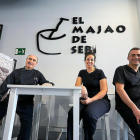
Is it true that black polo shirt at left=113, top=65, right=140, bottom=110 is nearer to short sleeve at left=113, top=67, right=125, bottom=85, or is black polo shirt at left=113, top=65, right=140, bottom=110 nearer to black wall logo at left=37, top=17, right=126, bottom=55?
short sleeve at left=113, top=67, right=125, bottom=85

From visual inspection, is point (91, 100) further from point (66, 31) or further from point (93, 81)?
point (66, 31)

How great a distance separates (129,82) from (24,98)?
1125 millimetres

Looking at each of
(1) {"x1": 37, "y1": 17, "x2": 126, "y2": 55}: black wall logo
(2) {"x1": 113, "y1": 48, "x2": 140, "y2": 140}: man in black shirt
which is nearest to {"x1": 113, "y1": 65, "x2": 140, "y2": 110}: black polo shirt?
(2) {"x1": 113, "y1": 48, "x2": 140, "y2": 140}: man in black shirt

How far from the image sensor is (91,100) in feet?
4.06

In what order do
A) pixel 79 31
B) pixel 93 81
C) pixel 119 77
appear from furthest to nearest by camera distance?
pixel 79 31 → pixel 93 81 → pixel 119 77

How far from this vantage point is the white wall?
2195 millimetres

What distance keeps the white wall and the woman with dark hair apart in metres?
0.69

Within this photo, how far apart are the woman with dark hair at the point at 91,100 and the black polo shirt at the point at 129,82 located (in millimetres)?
149

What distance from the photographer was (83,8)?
2.52 metres

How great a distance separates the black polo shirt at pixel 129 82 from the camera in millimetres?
1175

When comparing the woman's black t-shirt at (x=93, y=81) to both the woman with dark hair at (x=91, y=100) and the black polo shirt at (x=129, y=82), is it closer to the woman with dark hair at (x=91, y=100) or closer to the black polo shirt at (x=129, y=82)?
the woman with dark hair at (x=91, y=100)

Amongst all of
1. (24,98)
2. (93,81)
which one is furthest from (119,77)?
(24,98)

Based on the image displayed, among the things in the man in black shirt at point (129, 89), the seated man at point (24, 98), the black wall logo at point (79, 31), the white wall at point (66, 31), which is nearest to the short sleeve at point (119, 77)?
the man in black shirt at point (129, 89)

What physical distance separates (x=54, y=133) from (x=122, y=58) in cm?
162
